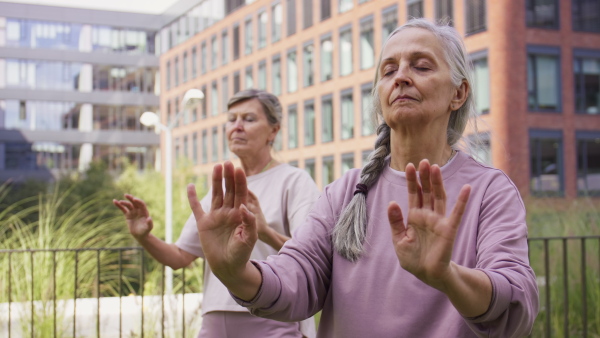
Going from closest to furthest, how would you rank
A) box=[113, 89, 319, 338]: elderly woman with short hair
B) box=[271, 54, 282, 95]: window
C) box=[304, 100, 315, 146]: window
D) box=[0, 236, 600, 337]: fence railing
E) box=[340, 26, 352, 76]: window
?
box=[113, 89, 319, 338]: elderly woman with short hair < box=[0, 236, 600, 337]: fence railing < box=[340, 26, 352, 76]: window < box=[304, 100, 315, 146]: window < box=[271, 54, 282, 95]: window

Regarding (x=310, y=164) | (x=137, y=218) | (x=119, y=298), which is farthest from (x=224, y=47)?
(x=137, y=218)

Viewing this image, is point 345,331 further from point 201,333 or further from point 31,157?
point 31,157

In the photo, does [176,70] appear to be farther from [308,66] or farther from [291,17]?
[308,66]

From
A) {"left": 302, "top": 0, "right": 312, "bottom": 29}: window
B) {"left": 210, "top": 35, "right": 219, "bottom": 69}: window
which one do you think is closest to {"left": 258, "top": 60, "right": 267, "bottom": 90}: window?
{"left": 302, "top": 0, "right": 312, "bottom": 29}: window

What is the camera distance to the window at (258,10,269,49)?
46.0 meters

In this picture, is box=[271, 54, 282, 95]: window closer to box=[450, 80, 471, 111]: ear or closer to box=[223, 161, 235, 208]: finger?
box=[450, 80, 471, 111]: ear

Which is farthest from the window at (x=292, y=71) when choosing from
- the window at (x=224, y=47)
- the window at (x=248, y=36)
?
the window at (x=224, y=47)

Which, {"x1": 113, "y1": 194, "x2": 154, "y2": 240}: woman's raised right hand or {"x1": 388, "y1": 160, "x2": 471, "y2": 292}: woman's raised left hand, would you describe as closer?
{"x1": 388, "y1": 160, "x2": 471, "y2": 292}: woman's raised left hand

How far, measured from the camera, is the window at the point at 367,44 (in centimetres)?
3672

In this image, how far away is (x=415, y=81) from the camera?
1.92 meters

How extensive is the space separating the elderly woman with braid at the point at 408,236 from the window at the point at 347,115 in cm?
3562

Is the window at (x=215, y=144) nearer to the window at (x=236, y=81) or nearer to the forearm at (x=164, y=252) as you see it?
the window at (x=236, y=81)

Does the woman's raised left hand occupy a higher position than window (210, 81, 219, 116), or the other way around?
window (210, 81, 219, 116)

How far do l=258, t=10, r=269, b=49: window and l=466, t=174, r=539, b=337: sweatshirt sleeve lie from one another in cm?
4480
